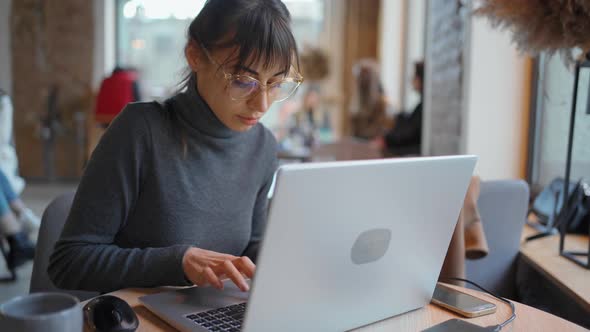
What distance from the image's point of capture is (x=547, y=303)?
5.81ft

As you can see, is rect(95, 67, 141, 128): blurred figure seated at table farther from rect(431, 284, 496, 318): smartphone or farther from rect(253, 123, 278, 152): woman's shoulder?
rect(431, 284, 496, 318): smartphone

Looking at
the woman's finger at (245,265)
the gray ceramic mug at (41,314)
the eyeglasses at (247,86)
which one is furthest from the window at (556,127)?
the gray ceramic mug at (41,314)

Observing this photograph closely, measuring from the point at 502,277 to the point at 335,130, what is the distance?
6467 millimetres

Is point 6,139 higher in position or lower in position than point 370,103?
lower

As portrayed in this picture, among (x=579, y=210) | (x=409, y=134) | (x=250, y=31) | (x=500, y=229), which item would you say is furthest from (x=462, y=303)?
(x=409, y=134)

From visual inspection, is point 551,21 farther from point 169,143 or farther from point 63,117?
point 63,117

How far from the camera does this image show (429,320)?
3.25 feet

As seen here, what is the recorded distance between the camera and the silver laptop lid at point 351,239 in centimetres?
71

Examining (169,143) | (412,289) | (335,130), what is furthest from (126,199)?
(335,130)

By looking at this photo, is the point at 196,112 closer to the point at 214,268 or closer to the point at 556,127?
the point at 214,268

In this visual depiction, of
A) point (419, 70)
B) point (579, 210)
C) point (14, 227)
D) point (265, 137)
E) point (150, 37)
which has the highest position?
point (150, 37)

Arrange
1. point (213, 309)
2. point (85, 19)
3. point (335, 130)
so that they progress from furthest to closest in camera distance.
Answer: point (335, 130), point (85, 19), point (213, 309)

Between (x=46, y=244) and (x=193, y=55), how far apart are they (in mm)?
554

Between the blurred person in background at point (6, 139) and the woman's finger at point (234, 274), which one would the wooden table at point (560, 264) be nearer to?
the woman's finger at point (234, 274)
